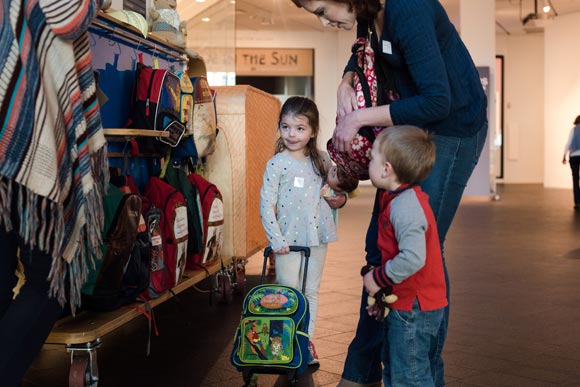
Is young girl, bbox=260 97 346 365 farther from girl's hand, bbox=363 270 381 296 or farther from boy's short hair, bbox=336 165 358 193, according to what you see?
girl's hand, bbox=363 270 381 296

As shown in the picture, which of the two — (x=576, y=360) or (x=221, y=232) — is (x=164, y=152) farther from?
(x=576, y=360)

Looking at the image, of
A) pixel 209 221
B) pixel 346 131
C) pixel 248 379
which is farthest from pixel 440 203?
pixel 209 221

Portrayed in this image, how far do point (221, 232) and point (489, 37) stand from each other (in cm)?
1102

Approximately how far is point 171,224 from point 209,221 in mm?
616

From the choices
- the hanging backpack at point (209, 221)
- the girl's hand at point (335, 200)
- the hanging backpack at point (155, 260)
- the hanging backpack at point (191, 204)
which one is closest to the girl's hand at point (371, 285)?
the girl's hand at point (335, 200)

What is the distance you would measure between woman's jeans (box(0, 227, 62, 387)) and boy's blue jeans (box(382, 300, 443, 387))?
3.15 feet

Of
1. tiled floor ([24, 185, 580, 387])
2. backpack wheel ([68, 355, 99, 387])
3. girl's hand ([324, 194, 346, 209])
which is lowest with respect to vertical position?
tiled floor ([24, 185, 580, 387])

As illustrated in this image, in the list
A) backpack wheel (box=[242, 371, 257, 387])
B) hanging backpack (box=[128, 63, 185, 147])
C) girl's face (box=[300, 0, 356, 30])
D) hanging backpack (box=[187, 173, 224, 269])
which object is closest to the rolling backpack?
backpack wheel (box=[242, 371, 257, 387])

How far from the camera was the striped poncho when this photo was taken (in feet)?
6.97

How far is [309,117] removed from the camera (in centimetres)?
346

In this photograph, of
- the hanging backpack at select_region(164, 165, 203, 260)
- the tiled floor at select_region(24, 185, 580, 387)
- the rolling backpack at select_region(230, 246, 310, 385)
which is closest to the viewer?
the rolling backpack at select_region(230, 246, 310, 385)

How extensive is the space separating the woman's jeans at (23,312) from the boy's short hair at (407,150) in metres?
0.98

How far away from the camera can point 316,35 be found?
2083 cm

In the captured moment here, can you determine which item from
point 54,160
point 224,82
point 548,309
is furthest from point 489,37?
point 54,160
